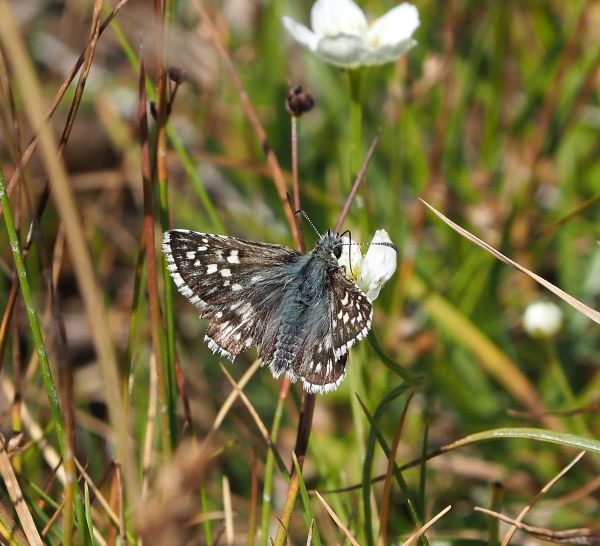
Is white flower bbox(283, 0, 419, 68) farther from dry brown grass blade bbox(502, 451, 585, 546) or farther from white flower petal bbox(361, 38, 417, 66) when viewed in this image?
dry brown grass blade bbox(502, 451, 585, 546)

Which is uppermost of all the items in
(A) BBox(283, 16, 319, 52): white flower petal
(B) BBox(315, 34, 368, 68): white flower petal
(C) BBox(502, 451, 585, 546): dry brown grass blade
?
(A) BBox(283, 16, 319, 52): white flower petal

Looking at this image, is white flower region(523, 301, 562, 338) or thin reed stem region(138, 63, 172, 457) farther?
white flower region(523, 301, 562, 338)

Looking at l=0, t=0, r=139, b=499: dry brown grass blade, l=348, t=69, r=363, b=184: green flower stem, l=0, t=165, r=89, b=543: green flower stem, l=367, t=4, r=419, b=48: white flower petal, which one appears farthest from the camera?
l=367, t=4, r=419, b=48: white flower petal

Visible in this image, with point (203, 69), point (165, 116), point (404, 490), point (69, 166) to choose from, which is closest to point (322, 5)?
point (165, 116)

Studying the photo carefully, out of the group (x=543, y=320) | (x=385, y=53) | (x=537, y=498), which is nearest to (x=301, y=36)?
(x=385, y=53)

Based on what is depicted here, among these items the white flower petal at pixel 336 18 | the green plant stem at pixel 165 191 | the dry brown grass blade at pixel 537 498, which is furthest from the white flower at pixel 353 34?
the dry brown grass blade at pixel 537 498

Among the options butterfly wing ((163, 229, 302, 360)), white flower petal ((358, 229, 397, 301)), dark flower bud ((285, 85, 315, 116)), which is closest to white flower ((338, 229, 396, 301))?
white flower petal ((358, 229, 397, 301))

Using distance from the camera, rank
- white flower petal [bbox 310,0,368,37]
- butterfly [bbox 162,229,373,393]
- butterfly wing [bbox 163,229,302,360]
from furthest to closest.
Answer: white flower petal [bbox 310,0,368,37] < butterfly wing [bbox 163,229,302,360] < butterfly [bbox 162,229,373,393]

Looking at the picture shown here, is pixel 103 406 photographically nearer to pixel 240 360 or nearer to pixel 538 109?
pixel 240 360
